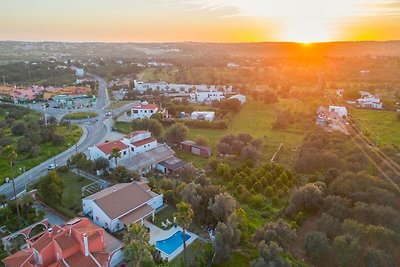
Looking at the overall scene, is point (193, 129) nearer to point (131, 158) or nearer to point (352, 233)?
point (131, 158)

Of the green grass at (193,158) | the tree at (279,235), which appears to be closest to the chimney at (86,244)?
the tree at (279,235)

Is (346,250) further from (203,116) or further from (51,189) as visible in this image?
(203,116)

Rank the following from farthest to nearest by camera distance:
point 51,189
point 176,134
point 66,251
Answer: point 176,134 < point 51,189 < point 66,251

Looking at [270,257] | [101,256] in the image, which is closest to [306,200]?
[270,257]

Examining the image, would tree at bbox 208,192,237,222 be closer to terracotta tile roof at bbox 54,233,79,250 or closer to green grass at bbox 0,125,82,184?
terracotta tile roof at bbox 54,233,79,250

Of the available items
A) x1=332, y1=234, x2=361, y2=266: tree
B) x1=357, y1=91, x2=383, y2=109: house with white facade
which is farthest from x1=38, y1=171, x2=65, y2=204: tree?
x1=357, y1=91, x2=383, y2=109: house with white facade

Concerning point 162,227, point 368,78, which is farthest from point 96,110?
point 368,78
